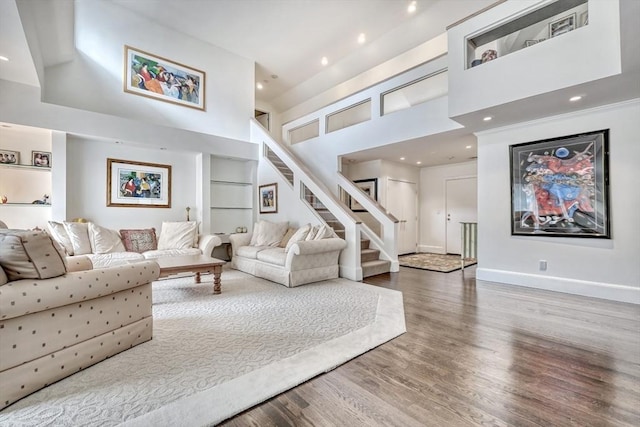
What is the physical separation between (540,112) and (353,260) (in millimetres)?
3375

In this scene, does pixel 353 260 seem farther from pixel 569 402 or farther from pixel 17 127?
pixel 17 127

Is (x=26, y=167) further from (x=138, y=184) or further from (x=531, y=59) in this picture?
(x=531, y=59)

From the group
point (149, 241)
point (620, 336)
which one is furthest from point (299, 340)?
point (149, 241)

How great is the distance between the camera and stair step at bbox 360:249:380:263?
5.25 metres


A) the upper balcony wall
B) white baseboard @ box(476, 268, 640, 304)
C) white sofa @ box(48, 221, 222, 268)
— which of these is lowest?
white baseboard @ box(476, 268, 640, 304)

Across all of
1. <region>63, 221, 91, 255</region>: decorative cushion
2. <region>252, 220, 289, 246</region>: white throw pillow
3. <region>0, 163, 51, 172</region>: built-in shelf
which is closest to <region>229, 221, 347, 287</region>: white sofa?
<region>252, 220, 289, 246</region>: white throw pillow

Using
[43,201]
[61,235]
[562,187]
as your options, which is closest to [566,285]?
Answer: [562,187]

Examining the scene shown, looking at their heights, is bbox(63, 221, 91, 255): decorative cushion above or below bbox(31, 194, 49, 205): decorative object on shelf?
below

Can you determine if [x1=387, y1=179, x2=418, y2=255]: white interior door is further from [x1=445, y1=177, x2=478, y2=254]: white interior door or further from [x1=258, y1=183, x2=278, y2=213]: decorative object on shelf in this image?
A: [x1=258, y1=183, x2=278, y2=213]: decorative object on shelf

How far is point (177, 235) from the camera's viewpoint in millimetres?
5203

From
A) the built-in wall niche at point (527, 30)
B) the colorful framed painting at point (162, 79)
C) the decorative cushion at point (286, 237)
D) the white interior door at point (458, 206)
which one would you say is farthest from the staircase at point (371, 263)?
the colorful framed painting at point (162, 79)

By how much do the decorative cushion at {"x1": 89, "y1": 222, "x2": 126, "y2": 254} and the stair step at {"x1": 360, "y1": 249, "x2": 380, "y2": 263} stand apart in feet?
13.7

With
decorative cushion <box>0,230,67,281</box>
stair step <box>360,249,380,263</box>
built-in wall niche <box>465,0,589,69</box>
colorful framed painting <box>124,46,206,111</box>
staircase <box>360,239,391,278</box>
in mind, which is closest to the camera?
decorative cushion <box>0,230,67,281</box>

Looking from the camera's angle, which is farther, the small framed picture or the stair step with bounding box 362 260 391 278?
the stair step with bounding box 362 260 391 278
